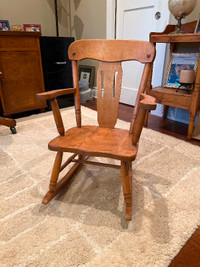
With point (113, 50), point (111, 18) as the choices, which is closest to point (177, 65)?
point (113, 50)

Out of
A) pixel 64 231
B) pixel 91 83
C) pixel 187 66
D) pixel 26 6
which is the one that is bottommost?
pixel 64 231

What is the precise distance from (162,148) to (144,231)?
88cm

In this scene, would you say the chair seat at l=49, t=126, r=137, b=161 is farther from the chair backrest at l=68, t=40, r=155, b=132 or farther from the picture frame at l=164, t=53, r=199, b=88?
the picture frame at l=164, t=53, r=199, b=88

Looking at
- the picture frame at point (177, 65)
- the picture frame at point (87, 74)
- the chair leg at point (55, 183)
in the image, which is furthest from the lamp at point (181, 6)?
the picture frame at point (87, 74)

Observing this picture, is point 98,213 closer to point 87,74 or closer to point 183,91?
point 183,91

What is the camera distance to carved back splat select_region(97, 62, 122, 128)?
3.82 ft

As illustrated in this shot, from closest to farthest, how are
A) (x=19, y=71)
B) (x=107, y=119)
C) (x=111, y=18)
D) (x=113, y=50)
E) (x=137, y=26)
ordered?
(x=113, y=50) < (x=107, y=119) < (x=19, y=71) < (x=137, y=26) < (x=111, y=18)

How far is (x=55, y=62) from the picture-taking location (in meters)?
2.47

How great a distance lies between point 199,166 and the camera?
1.41 m

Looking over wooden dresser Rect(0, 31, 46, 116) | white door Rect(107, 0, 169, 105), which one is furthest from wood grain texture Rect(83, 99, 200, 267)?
wooden dresser Rect(0, 31, 46, 116)

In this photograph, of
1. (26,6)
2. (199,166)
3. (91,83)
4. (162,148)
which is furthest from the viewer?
(91,83)

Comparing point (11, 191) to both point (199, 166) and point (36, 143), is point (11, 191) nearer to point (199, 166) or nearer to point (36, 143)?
point (36, 143)

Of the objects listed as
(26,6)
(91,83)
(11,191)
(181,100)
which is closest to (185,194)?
(181,100)

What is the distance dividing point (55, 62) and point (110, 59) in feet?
5.07
